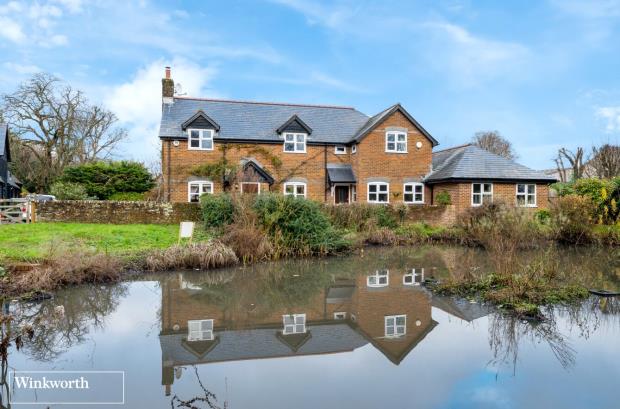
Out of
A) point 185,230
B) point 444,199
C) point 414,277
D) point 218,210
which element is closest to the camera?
point 414,277

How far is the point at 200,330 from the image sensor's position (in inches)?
286

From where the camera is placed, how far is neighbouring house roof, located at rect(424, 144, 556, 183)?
24.6 metres

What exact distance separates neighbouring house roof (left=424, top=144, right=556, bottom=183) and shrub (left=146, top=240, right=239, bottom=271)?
15888 mm

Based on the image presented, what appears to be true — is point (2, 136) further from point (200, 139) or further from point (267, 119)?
point (267, 119)

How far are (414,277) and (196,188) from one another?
54.9 feet

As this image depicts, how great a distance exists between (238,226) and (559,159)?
48037 millimetres

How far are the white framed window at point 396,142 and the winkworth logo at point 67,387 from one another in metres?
23.1

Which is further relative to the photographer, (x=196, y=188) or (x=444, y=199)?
(x=196, y=188)

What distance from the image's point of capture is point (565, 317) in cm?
787

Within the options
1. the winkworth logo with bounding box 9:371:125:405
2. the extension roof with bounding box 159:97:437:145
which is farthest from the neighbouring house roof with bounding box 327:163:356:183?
the winkworth logo with bounding box 9:371:125:405

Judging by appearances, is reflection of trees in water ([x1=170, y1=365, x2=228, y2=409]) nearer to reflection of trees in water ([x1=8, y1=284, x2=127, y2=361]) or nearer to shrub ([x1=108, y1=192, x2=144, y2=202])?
reflection of trees in water ([x1=8, y1=284, x2=127, y2=361])

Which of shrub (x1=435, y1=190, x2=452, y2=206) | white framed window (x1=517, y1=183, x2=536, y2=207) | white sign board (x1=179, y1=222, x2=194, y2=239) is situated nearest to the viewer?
white sign board (x1=179, y1=222, x2=194, y2=239)

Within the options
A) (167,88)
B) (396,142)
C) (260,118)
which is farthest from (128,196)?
(396,142)

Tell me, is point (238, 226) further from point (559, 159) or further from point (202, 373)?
point (559, 159)
